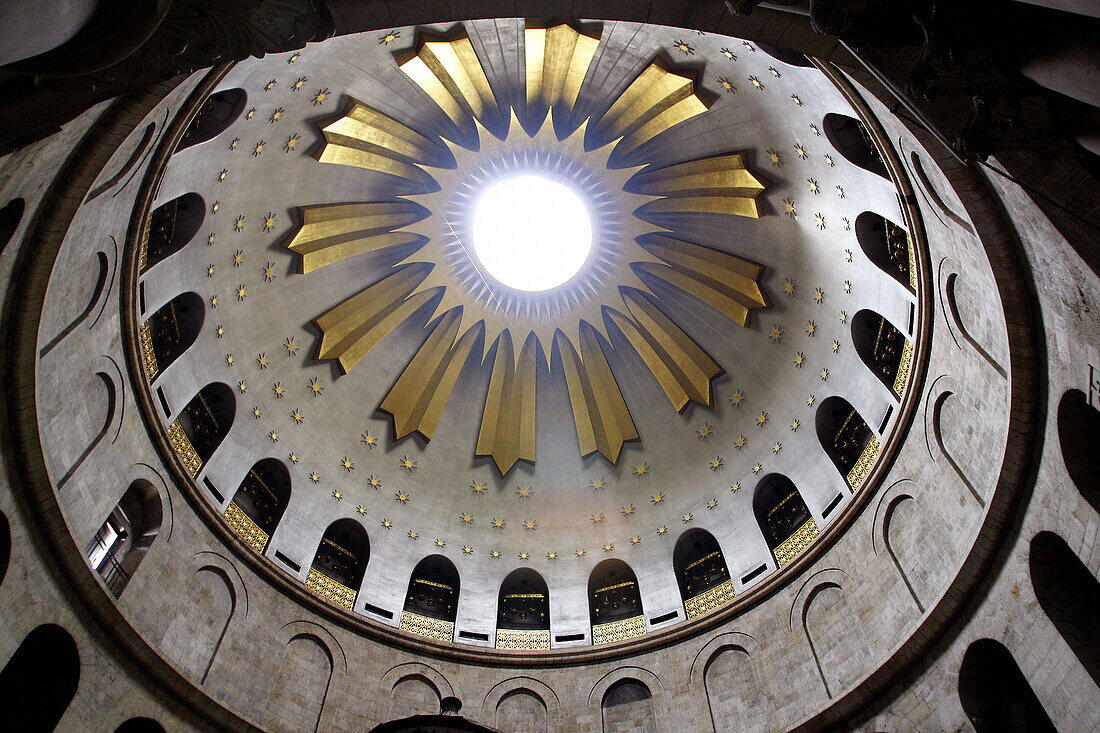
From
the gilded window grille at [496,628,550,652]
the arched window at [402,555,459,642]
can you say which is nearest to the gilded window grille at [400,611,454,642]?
the arched window at [402,555,459,642]

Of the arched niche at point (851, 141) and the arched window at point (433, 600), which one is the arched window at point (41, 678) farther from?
the arched niche at point (851, 141)

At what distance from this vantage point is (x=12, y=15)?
4484 millimetres

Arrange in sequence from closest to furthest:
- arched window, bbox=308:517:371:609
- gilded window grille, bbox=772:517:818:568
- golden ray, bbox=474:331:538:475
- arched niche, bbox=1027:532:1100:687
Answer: arched niche, bbox=1027:532:1100:687
gilded window grille, bbox=772:517:818:568
arched window, bbox=308:517:371:609
golden ray, bbox=474:331:538:475

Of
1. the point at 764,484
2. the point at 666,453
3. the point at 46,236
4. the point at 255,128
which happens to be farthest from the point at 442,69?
the point at 764,484

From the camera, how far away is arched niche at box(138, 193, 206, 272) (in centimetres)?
1337

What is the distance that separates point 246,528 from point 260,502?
0.87 metres

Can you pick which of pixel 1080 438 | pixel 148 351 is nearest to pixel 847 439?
pixel 1080 438

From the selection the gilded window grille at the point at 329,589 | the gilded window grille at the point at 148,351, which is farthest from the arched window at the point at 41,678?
the gilded window grille at the point at 329,589

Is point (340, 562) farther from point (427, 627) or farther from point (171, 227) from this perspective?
point (171, 227)

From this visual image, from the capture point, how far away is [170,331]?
14.3 metres

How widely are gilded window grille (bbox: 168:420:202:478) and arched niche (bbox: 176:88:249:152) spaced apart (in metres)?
5.38

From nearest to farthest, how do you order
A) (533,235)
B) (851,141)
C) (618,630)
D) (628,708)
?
(851,141), (628,708), (618,630), (533,235)

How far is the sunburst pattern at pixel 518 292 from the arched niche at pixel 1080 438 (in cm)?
792

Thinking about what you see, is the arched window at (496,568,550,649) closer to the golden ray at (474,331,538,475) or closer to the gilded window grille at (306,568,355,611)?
the golden ray at (474,331,538,475)
